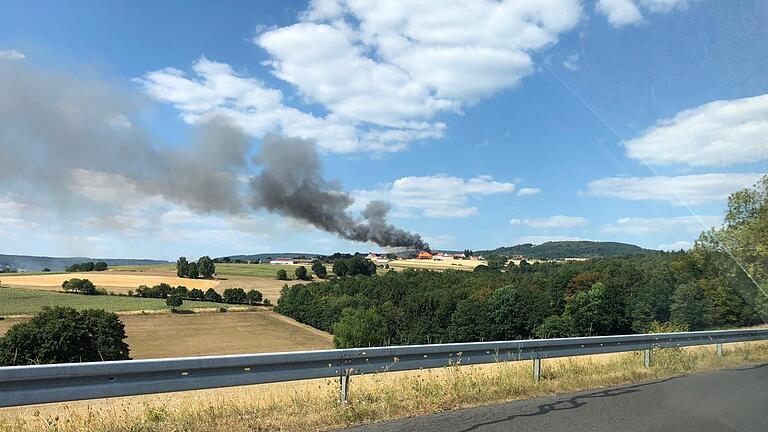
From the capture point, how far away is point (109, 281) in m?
75.2

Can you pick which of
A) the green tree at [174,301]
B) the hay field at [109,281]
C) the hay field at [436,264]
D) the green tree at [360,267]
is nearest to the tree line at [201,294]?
the green tree at [174,301]

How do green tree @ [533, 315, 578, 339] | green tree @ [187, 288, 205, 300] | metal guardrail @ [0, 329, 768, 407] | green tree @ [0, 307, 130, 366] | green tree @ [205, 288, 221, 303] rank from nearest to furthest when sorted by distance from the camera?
metal guardrail @ [0, 329, 768, 407] → green tree @ [0, 307, 130, 366] → green tree @ [533, 315, 578, 339] → green tree @ [187, 288, 205, 300] → green tree @ [205, 288, 221, 303]

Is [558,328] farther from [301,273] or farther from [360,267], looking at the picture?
[301,273]

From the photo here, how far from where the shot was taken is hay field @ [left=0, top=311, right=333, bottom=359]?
47.7m

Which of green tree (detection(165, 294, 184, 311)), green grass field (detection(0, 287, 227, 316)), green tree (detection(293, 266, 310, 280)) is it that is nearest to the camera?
green grass field (detection(0, 287, 227, 316))

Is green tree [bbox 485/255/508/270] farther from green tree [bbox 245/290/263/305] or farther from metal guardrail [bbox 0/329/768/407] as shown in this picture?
metal guardrail [bbox 0/329/768/407]

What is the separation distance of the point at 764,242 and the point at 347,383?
2019 centimetres

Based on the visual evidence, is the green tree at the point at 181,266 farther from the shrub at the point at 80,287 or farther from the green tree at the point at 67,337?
the green tree at the point at 67,337

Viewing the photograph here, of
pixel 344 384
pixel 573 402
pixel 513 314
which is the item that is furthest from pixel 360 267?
pixel 344 384

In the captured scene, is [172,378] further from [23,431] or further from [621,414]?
[621,414]

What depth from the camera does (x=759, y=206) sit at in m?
20.5

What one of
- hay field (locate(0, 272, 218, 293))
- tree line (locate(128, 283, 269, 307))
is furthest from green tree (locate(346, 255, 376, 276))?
hay field (locate(0, 272, 218, 293))

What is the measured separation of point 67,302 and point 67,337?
51.4 ft

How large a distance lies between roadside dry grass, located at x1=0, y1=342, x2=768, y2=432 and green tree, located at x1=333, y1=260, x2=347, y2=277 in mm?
76912
